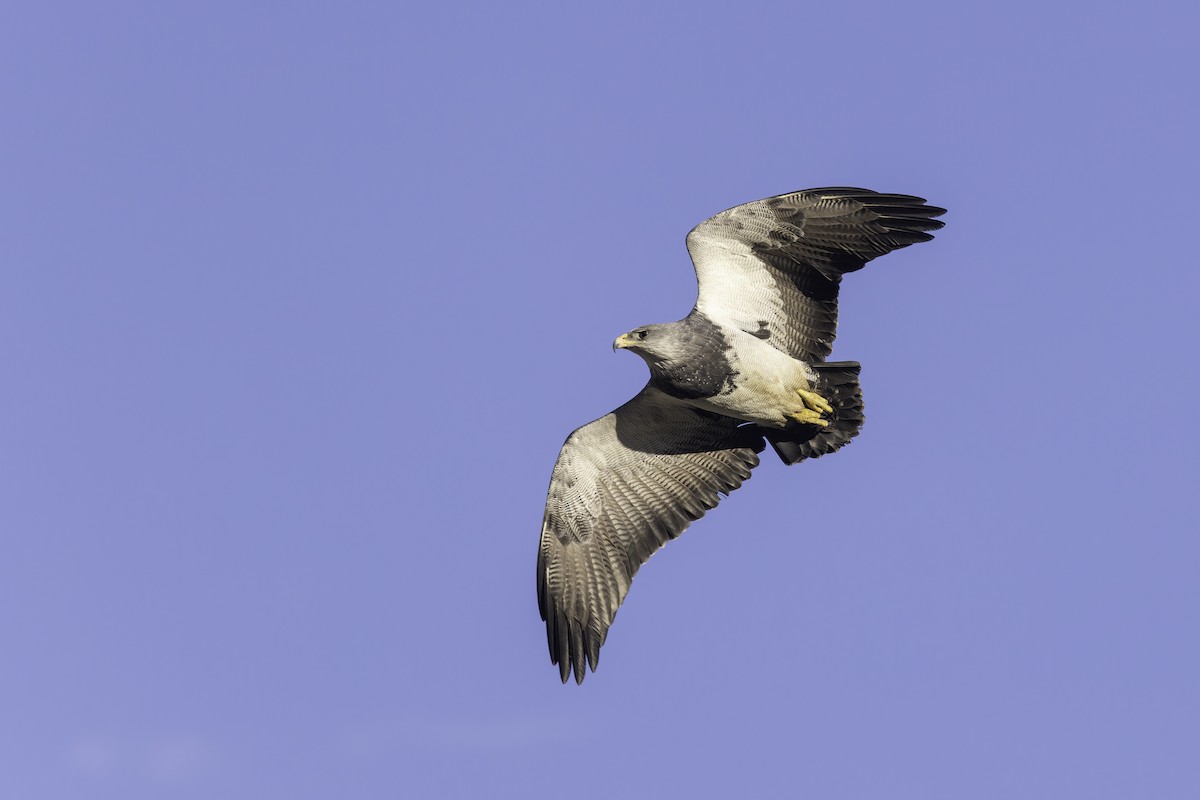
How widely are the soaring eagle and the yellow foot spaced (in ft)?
0.03

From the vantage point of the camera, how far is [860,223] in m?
15.4

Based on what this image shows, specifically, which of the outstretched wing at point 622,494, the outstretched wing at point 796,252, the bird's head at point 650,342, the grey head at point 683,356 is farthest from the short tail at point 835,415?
the bird's head at point 650,342

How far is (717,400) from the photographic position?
15227mm

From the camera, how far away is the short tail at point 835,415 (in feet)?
50.3

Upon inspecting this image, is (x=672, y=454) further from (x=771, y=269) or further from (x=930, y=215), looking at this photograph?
(x=930, y=215)

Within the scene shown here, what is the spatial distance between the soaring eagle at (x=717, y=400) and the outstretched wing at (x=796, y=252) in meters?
0.01

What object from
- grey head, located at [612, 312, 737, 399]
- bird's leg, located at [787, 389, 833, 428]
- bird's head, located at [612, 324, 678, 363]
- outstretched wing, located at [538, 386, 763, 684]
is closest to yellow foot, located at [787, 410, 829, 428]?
bird's leg, located at [787, 389, 833, 428]

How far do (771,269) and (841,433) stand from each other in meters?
1.88

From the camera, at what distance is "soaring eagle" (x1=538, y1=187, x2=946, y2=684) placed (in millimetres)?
15164

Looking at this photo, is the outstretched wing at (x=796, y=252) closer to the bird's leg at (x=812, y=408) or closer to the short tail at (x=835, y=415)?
the short tail at (x=835, y=415)

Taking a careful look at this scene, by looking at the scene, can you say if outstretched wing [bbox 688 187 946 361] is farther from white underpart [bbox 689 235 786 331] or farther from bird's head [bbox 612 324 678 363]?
bird's head [bbox 612 324 678 363]

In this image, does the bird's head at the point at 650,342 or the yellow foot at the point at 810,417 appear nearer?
the bird's head at the point at 650,342

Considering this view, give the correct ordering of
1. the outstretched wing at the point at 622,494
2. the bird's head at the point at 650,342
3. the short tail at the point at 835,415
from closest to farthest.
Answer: the bird's head at the point at 650,342 < the short tail at the point at 835,415 < the outstretched wing at the point at 622,494

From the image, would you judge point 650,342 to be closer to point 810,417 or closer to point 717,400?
point 717,400
